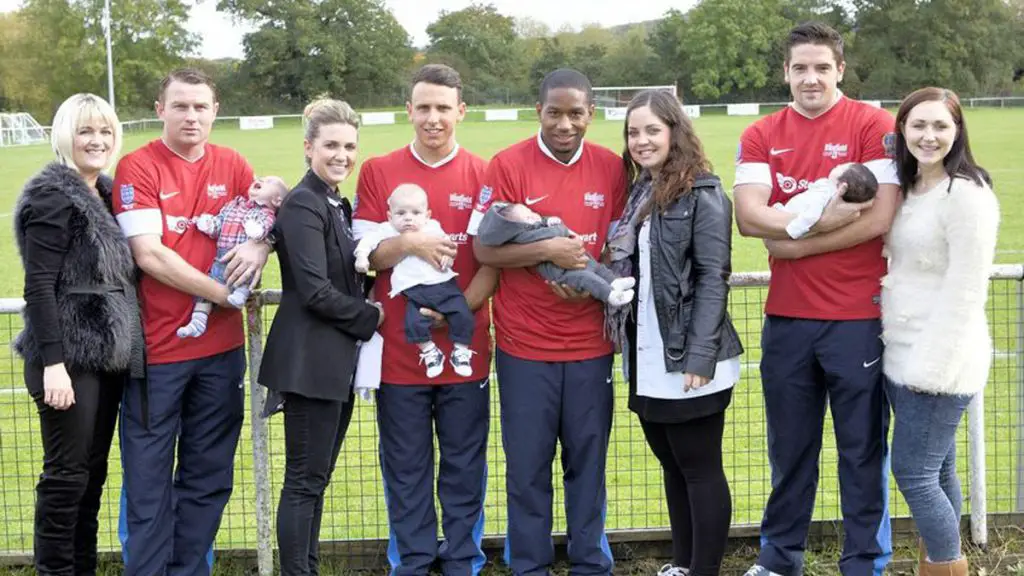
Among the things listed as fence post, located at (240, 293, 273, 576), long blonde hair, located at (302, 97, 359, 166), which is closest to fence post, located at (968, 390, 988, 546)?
long blonde hair, located at (302, 97, 359, 166)

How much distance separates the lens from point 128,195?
155 inches

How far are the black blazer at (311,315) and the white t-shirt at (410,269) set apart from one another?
0.16 meters

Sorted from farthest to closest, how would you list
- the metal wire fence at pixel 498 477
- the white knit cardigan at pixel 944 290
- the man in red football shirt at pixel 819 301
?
the metal wire fence at pixel 498 477
the man in red football shirt at pixel 819 301
the white knit cardigan at pixel 944 290

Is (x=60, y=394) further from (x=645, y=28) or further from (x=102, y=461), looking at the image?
(x=645, y=28)

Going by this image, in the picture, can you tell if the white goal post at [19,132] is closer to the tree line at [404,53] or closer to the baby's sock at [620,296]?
the tree line at [404,53]

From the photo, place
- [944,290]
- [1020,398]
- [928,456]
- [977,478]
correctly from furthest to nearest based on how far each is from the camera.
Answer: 1. [1020,398]
2. [977,478]
3. [928,456]
4. [944,290]

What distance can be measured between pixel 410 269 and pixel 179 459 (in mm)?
1249

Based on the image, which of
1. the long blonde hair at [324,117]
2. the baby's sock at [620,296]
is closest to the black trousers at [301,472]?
the long blonde hair at [324,117]

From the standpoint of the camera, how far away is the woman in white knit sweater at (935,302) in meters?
3.55

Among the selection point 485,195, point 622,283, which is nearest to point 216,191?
point 485,195

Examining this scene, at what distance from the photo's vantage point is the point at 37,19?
70.2 metres

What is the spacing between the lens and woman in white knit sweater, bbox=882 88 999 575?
3.55m

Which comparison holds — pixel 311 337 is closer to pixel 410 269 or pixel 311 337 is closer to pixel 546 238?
pixel 410 269

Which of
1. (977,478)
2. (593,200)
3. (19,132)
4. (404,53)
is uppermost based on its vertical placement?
(404,53)
